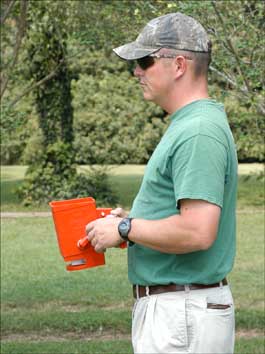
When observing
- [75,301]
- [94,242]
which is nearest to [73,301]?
[75,301]

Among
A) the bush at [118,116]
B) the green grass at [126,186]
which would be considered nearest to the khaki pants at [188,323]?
the green grass at [126,186]

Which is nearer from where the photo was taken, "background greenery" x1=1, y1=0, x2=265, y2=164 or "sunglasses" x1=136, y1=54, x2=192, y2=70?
"sunglasses" x1=136, y1=54, x2=192, y2=70

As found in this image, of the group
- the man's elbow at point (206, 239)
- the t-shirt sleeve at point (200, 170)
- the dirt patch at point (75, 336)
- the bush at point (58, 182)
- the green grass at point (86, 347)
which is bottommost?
the bush at point (58, 182)

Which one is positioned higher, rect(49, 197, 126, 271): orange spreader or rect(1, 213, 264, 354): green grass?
rect(49, 197, 126, 271): orange spreader

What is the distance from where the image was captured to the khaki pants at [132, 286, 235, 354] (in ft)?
10.8

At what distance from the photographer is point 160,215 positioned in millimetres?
3307

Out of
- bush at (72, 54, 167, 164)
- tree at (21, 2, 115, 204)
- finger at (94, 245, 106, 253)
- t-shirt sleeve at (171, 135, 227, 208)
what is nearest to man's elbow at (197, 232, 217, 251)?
t-shirt sleeve at (171, 135, 227, 208)

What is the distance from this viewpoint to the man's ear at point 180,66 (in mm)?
3309

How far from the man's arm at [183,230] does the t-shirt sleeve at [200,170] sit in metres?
0.03

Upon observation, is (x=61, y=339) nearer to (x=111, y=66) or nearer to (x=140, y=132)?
(x=140, y=132)

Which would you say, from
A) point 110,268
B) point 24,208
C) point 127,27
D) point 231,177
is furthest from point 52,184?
point 231,177

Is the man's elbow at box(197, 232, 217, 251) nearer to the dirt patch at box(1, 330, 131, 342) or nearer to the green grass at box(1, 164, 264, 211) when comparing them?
the dirt patch at box(1, 330, 131, 342)

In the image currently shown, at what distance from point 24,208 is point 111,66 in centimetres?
1285

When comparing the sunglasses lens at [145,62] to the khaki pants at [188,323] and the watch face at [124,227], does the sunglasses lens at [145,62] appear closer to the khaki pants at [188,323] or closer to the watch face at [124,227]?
the watch face at [124,227]
